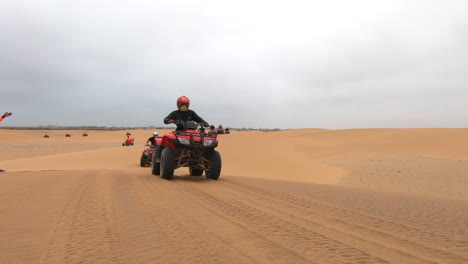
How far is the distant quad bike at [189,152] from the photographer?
827 cm

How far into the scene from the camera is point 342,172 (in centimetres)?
1658

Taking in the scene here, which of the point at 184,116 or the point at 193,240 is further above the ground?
the point at 184,116

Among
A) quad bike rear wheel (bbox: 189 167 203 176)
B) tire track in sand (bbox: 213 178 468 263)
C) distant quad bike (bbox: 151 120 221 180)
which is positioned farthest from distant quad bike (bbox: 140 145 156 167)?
tire track in sand (bbox: 213 178 468 263)

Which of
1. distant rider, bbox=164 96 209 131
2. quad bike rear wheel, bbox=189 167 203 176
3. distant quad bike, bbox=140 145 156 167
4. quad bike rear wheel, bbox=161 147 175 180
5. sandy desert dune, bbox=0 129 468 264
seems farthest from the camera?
distant quad bike, bbox=140 145 156 167

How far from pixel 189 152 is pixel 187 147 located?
268mm

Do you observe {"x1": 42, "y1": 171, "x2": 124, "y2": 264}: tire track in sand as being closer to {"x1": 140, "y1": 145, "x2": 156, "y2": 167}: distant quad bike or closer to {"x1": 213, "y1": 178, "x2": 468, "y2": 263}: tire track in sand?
{"x1": 213, "y1": 178, "x2": 468, "y2": 263}: tire track in sand

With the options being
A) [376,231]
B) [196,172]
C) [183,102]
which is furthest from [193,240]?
[196,172]

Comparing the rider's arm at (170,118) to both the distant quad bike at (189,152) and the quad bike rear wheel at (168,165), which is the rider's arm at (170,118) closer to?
the distant quad bike at (189,152)

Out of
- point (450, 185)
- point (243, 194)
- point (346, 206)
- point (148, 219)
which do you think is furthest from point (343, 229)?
point (450, 185)

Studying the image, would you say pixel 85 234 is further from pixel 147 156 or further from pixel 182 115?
pixel 147 156

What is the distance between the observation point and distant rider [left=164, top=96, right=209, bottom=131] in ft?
29.3

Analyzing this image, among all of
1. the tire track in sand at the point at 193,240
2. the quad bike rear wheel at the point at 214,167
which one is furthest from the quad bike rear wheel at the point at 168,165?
the tire track in sand at the point at 193,240

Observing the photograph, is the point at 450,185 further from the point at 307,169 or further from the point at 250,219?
the point at 250,219

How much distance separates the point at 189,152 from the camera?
336 inches
